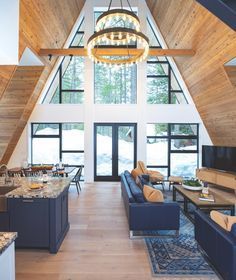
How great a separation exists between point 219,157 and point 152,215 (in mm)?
4783

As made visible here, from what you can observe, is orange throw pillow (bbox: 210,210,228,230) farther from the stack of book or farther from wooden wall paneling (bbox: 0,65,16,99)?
wooden wall paneling (bbox: 0,65,16,99)

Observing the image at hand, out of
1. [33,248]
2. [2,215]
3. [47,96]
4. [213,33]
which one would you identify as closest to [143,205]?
[33,248]

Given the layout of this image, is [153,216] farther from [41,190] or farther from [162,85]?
[162,85]

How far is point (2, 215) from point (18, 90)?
14.8 feet

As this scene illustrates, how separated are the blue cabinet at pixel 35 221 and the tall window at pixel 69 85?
598 cm

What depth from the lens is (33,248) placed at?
373 cm

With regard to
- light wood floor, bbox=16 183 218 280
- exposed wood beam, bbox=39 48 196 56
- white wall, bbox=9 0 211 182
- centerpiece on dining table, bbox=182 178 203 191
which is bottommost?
light wood floor, bbox=16 183 218 280

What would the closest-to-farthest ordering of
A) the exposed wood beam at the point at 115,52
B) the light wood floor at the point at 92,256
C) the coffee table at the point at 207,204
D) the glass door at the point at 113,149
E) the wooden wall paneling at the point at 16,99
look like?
the light wood floor at the point at 92,256, the coffee table at the point at 207,204, the exposed wood beam at the point at 115,52, the wooden wall paneling at the point at 16,99, the glass door at the point at 113,149

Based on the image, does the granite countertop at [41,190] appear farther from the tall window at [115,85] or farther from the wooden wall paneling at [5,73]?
the tall window at [115,85]

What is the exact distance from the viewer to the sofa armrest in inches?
162

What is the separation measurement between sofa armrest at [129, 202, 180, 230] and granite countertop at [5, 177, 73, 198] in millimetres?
1389

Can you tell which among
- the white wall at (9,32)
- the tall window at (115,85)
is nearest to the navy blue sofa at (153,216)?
the white wall at (9,32)

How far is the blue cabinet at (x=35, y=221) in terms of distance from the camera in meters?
3.55

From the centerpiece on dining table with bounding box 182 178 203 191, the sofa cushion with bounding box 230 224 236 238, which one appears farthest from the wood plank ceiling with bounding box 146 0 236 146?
the sofa cushion with bounding box 230 224 236 238
